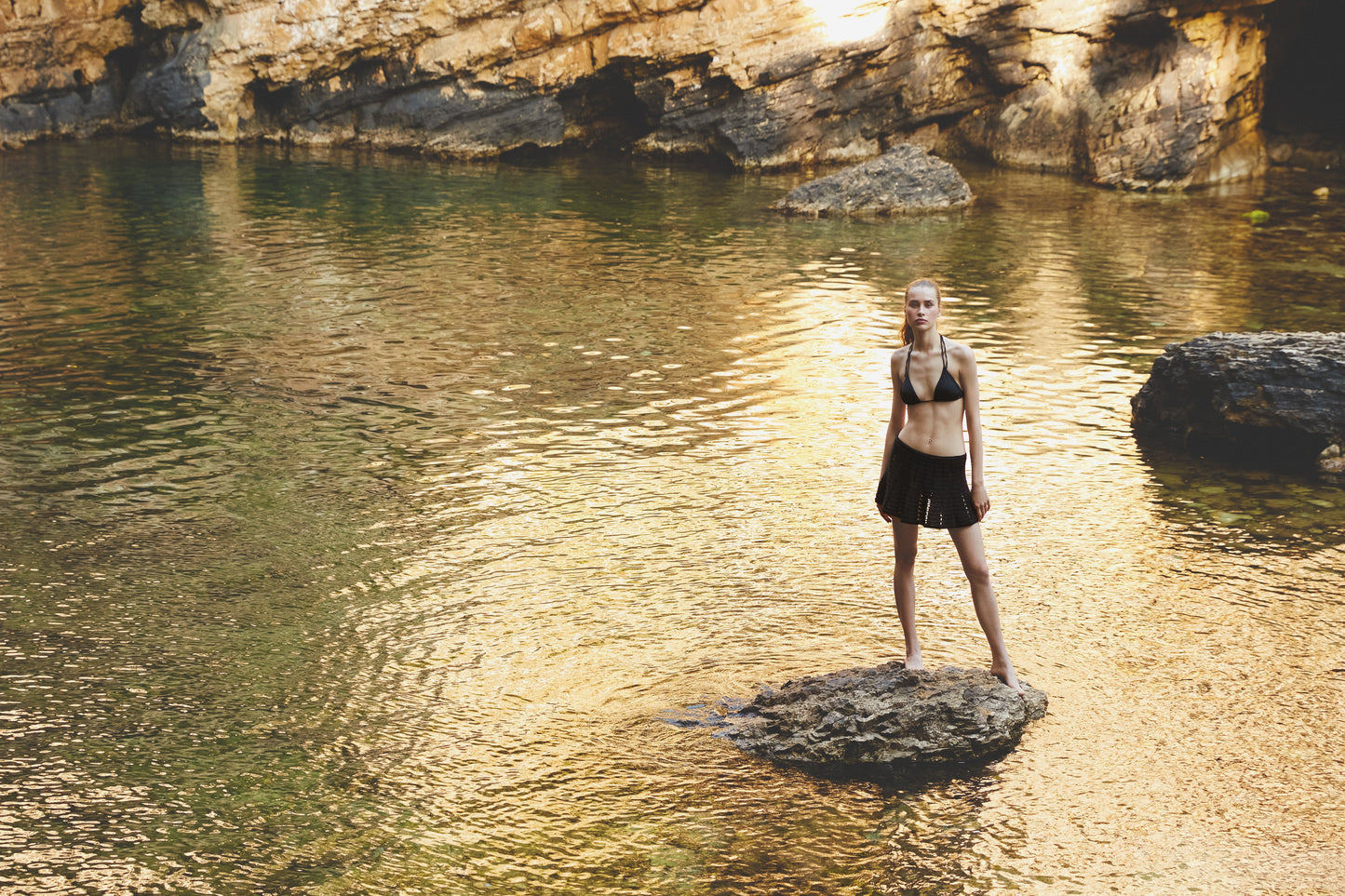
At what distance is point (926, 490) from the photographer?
17.4 ft

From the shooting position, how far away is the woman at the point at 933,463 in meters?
5.26

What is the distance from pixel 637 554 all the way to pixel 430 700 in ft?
6.08

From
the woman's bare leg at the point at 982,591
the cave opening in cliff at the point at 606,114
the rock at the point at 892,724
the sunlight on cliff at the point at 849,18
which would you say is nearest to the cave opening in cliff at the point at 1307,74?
the sunlight on cliff at the point at 849,18

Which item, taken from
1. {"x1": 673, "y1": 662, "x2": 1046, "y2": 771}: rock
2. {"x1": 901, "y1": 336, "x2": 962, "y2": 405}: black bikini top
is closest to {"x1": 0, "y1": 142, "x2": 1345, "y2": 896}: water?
{"x1": 673, "y1": 662, "x2": 1046, "y2": 771}: rock

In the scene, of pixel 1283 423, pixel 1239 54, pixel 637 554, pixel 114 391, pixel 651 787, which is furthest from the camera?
pixel 1239 54

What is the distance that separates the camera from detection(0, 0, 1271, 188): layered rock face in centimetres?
2128

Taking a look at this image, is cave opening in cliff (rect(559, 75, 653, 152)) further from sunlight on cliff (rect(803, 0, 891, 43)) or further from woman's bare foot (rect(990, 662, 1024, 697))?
woman's bare foot (rect(990, 662, 1024, 697))

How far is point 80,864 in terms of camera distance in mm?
4426

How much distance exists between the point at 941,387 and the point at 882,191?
45.5 feet

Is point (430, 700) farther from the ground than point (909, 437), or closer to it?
closer to it

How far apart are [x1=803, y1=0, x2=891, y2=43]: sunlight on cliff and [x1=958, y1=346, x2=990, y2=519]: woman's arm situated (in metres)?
18.9

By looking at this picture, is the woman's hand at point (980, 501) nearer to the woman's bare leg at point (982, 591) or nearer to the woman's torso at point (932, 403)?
the woman's bare leg at point (982, 591)

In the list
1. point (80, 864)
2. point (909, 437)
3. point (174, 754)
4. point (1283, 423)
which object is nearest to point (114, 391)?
point (174, 754)

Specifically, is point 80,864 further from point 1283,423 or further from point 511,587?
point 1283,423
